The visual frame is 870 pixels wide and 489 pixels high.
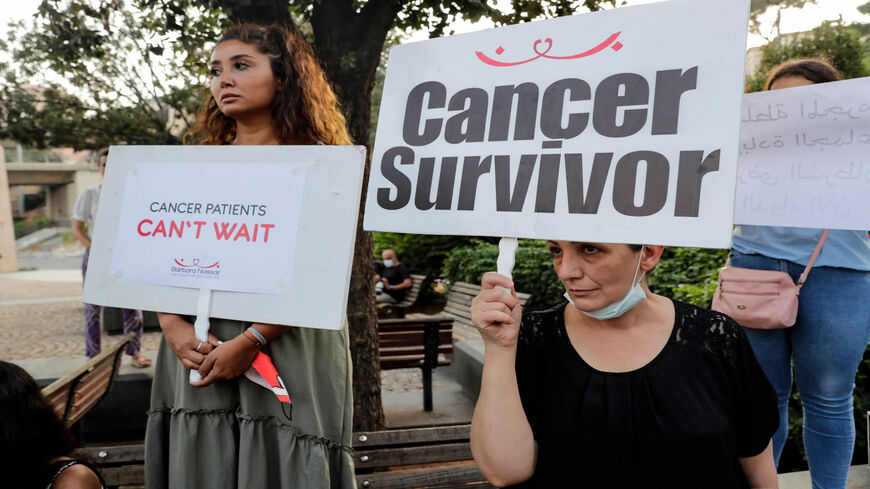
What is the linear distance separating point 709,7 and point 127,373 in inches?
191

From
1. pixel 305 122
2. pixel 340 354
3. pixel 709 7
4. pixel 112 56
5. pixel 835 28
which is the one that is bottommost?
pixel 340 354

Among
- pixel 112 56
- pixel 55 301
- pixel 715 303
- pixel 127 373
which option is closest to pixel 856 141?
pixel 715 303

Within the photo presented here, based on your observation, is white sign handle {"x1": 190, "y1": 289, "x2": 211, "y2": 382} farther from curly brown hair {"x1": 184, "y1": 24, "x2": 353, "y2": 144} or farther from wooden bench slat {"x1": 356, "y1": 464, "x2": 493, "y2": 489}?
wooden bench slat {"x1": 356, "y1": 464, "x2": 493, "y2": 489}

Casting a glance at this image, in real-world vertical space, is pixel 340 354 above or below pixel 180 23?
below

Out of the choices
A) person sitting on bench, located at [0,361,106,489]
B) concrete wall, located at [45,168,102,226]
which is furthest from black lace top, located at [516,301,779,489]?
concrete wall, located at [45,168,102,226]

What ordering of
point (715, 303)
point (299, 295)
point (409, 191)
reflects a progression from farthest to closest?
point (715, 303)
point (299, 295)
point (409, 191)

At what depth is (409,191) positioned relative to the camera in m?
1.66

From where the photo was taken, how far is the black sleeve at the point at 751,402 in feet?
5.41

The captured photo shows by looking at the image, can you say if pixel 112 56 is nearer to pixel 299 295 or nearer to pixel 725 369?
pixel 299 295

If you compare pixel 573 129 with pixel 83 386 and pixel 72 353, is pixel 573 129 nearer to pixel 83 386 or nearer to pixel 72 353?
pixel 83 386

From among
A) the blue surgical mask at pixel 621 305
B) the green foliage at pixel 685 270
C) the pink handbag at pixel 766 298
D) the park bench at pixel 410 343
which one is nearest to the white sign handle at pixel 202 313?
the blue surgical mask at pixel 621 305

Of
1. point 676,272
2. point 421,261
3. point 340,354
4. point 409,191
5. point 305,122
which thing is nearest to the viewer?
point 409,191

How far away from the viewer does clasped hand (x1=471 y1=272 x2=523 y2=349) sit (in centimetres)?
150

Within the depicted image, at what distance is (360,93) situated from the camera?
3.81m
